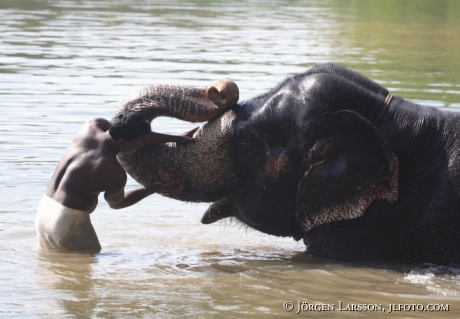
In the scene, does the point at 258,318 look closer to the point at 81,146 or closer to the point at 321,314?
the point at 321,314

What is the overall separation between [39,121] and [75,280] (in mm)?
5653

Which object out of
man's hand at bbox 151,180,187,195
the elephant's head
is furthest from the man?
the elephant's head

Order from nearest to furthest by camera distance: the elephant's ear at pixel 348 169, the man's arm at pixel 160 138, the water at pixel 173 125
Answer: the water at pixel 173 125
the elephant's ear at pixel 348 169
the man's arm at pixel 160 138

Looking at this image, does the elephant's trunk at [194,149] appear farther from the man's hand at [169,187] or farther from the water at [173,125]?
the water at [173,125]

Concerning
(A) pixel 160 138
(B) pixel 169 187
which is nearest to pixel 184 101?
(A) pixel 160 138

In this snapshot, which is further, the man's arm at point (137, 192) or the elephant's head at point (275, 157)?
the man's arm at point (137, 192)

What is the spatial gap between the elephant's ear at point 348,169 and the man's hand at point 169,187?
0.76m

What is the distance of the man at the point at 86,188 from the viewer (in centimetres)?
643

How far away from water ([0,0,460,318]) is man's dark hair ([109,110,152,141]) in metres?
0.25

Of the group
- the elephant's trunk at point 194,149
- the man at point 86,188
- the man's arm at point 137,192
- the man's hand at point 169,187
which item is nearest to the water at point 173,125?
the man at point 86,188

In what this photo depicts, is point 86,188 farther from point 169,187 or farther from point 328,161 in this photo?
point 328,161

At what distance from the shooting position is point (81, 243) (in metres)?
6.80

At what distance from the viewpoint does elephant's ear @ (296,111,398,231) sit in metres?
6.05

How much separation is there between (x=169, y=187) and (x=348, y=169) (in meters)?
1.14
